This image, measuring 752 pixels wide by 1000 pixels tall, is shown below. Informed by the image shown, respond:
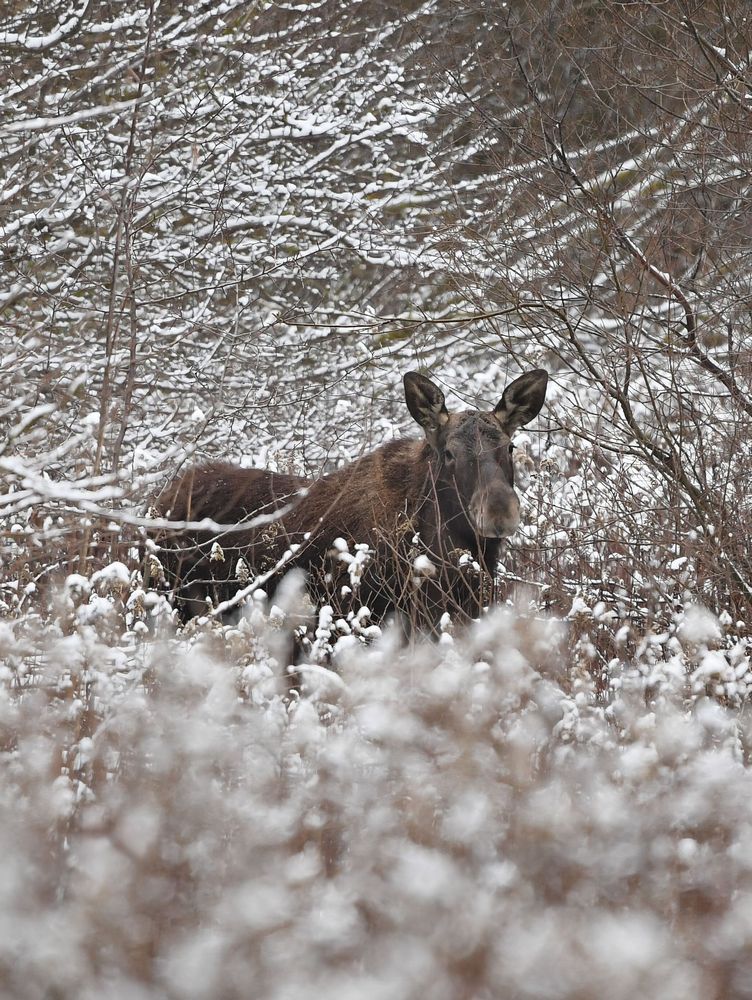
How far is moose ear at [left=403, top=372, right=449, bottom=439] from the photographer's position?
806 cm

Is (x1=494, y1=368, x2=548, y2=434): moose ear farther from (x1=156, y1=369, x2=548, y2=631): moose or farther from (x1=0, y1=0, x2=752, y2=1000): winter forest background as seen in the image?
(x1=0, y1=0, x2=752, y2=1000): winter forest background

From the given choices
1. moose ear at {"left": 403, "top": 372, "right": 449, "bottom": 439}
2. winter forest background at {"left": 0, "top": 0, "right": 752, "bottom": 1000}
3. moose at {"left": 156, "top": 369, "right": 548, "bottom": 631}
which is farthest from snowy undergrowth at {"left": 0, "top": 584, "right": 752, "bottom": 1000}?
moose ear at {"left": 403, "top": 372, "right": 449, "bottom": 439}

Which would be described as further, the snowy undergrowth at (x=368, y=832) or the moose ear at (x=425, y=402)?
the moose ear at (x=425, y=402)

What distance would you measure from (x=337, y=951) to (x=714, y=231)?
6474mm

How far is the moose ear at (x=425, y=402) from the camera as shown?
806 centimetres

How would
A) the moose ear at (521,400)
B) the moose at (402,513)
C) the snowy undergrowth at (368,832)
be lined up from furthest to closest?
the moose ear at (521,400), the moose at (402,513), the snowy undergrowth at (368,832)

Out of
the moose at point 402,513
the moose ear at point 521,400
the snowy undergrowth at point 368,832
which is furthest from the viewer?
the moose ear at point 521,400

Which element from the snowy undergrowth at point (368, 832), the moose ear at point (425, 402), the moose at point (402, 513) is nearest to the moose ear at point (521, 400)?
the moose at point (402, 513)

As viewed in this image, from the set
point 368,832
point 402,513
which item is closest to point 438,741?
point 368,832

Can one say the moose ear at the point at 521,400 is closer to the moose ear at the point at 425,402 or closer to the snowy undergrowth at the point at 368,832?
the moose ear at the point at 425,402

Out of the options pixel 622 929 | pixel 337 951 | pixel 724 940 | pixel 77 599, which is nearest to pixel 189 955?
pixel 337 951

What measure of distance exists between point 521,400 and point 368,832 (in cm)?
505

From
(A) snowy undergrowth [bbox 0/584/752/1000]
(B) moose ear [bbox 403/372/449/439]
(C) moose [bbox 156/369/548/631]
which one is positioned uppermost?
(B) moose ear [bbox 403/372/449/439]

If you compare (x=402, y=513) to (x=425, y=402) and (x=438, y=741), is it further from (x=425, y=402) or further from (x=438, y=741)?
(x=438, y=741)
